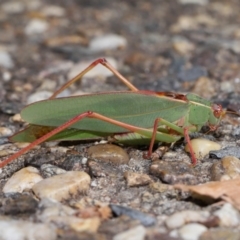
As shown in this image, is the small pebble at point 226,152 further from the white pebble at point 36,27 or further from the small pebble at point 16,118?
the white pebble at point 36,27

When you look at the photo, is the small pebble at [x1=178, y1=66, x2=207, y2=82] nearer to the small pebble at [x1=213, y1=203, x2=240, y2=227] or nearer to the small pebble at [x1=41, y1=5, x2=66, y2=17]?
the small pebble at [x1=41, y1=5, x2=66, y2=17]

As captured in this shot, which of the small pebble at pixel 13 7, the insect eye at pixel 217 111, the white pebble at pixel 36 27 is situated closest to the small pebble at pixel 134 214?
the insect eye at pixel 217 111

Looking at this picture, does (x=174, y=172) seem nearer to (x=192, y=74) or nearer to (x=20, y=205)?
(x=20, y=205)

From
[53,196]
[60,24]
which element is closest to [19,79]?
[60,24]

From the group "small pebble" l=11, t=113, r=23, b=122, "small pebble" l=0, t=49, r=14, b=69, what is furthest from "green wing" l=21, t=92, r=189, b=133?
"small pebble" l=0, t=49, r=14, b=69

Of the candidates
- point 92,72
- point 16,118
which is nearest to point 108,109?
point 16,118
